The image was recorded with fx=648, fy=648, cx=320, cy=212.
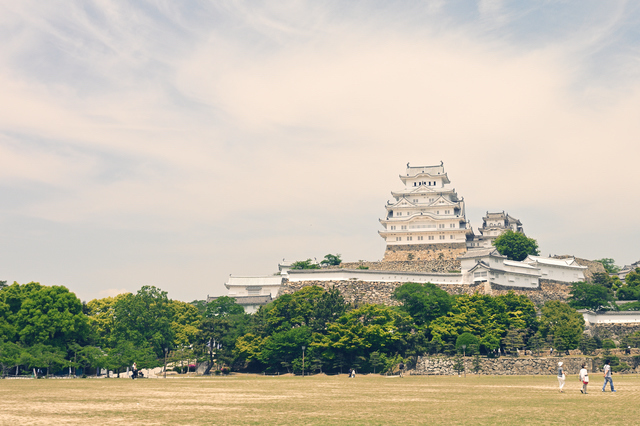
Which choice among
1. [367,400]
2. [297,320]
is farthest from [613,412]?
[297,320]

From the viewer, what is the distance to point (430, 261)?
250 feet

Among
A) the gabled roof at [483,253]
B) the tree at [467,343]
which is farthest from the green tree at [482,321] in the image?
the gabled roof at [483,253]

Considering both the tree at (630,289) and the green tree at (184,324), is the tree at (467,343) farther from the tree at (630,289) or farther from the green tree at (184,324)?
the tree at (630,289)

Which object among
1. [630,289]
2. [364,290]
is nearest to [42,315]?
[364,290]

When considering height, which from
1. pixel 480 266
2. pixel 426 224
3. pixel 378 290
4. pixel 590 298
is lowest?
pixel 590 298

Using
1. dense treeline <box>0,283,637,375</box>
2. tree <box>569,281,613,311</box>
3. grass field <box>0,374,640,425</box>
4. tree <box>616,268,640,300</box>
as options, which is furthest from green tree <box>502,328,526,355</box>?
grass field <box>0,374,640,425</box>

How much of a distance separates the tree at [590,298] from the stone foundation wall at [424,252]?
17.3m

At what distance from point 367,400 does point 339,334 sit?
2806 cm

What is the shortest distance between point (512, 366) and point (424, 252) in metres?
34.8

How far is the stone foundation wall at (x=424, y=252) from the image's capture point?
266ft

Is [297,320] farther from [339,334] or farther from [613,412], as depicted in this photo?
[613,412]

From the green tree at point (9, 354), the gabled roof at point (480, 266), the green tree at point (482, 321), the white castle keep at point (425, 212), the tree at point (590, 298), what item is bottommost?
the green tree at point (9, 354)

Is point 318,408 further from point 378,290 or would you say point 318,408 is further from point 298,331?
point 378,290

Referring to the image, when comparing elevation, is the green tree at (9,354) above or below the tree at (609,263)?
below
